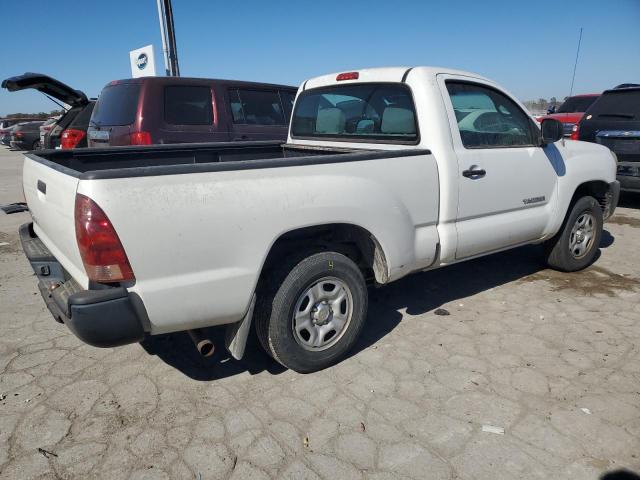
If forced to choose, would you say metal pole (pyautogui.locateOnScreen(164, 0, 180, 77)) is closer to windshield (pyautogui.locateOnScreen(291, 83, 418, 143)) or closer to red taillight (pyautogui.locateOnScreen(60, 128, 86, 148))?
red taillight (pyautogui.locateOnScreen(60, 128, 86, 148))

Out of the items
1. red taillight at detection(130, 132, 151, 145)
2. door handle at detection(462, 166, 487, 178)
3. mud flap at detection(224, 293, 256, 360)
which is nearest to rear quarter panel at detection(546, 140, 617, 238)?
door handle at detection(462, 166, 487, 178)

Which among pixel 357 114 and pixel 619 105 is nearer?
pixel 357 114

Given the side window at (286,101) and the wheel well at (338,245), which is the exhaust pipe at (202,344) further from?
the side window at (286,101)

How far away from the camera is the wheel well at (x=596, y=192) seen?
460cm

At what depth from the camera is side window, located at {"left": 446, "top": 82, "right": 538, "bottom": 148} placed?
3.53 metres

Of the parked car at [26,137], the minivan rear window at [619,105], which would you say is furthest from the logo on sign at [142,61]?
the minivan rear window at [619,105]

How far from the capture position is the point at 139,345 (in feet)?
10.9

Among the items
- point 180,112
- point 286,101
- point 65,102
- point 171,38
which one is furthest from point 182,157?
point 171,38

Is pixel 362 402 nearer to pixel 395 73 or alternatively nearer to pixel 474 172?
pixel 474 172

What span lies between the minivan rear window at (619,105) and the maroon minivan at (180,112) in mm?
4942

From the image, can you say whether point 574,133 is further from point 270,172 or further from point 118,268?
point 118,268

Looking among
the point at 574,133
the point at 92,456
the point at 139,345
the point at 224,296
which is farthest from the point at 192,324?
the point at 574,133

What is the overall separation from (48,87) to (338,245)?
278 inches

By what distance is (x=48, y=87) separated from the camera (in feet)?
25.4
